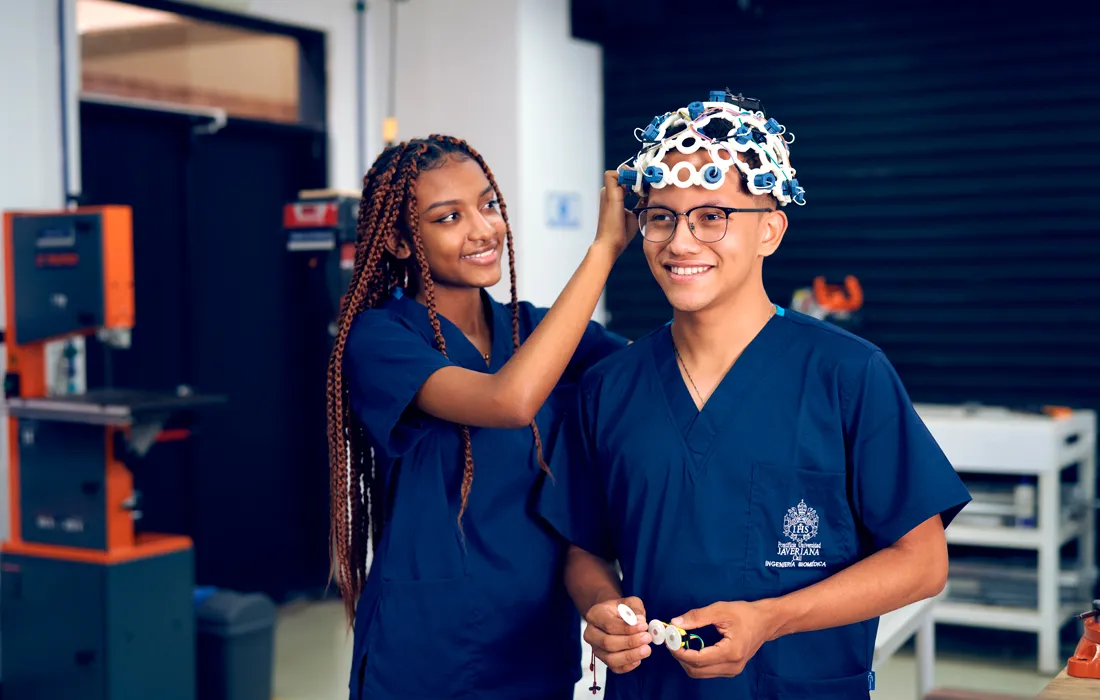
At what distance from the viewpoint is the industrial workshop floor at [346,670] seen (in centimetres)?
411

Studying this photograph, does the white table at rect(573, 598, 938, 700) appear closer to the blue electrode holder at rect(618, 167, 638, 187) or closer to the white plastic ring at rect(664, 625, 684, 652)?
the white plastic ring at rect(664, 625, 684, 652)

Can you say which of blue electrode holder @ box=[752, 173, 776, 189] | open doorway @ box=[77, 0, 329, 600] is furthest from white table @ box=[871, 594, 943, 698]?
open doorway @ box=[77, 0, 329, 600]

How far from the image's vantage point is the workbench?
1.47 metres

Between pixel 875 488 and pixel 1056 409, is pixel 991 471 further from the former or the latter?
pixel 875 488

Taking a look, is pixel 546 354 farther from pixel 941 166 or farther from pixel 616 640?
pixel 941 166

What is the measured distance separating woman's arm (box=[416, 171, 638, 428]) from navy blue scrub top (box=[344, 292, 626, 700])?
0.11 metres

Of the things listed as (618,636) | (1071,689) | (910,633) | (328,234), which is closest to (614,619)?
(618,636)

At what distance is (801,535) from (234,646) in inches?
102

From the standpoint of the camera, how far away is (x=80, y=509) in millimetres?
3496

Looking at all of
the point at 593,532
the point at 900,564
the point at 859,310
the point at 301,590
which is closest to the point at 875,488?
the point at 900,564

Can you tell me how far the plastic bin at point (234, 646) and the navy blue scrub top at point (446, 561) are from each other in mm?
1995

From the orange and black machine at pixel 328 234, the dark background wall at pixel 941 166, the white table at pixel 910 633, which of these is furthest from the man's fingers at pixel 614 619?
the dark background wall at pixel 941 166

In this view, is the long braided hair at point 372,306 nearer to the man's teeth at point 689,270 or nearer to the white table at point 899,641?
the man's teeth at point 689,270

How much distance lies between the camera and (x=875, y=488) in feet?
4.83
